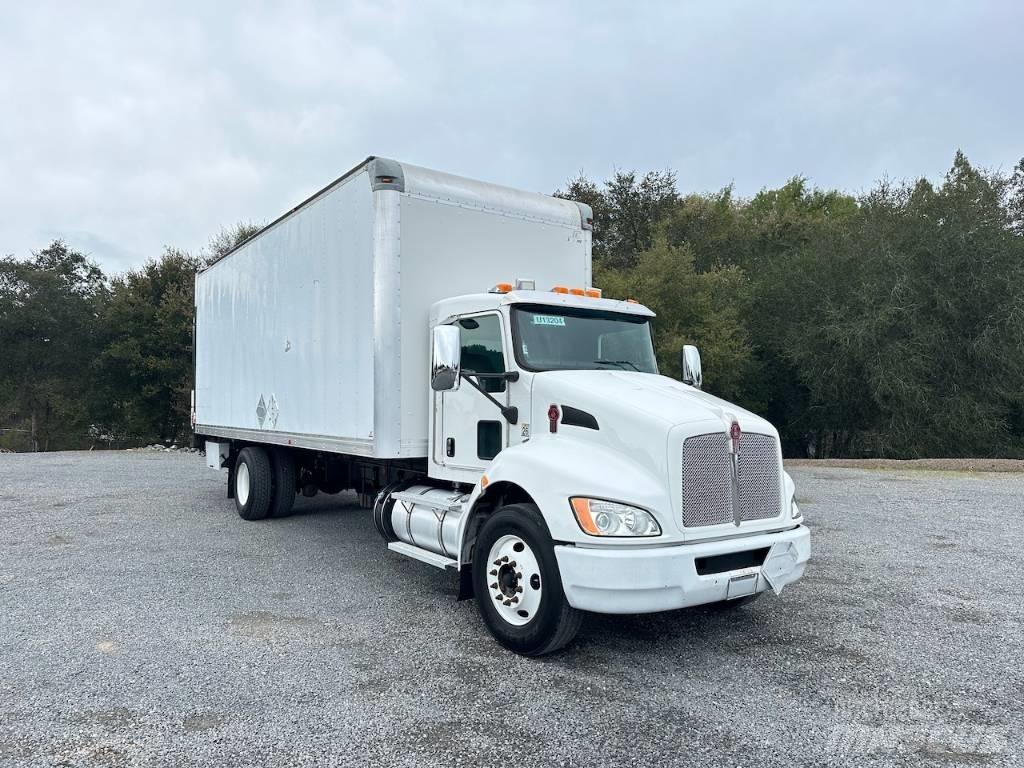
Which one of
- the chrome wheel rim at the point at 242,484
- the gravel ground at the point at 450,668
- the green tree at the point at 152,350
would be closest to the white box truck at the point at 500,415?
the chrome wheel rim at the point at 242,484

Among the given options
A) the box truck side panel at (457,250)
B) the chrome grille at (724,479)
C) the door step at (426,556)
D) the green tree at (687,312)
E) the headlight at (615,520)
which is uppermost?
the green tree at (687,312)

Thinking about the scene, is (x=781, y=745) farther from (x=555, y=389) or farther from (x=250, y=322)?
(x=250, y=322)

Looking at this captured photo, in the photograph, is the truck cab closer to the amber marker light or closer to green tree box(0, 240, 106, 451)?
the amber marker light

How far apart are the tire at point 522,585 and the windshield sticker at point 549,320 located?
155cm

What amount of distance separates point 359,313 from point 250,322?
3.37 meters

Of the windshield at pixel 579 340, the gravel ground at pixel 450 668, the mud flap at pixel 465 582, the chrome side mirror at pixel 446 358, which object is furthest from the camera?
the windshield at pixel 579 340

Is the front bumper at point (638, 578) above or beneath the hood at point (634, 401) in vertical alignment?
beneath

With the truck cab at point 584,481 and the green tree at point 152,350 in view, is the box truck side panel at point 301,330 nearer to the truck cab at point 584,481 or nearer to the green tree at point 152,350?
the truck cab at point 584,481

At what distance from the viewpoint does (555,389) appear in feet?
16.8

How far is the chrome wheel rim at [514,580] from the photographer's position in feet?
15.0

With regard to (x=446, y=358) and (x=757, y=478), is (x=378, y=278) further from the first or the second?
(x=757, y=478)

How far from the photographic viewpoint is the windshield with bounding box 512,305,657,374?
18.1ft

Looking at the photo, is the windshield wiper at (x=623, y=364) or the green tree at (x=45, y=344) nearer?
the windshield wiper at (x=623, y=364)

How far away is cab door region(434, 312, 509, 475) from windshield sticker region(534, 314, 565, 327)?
0.93ft
